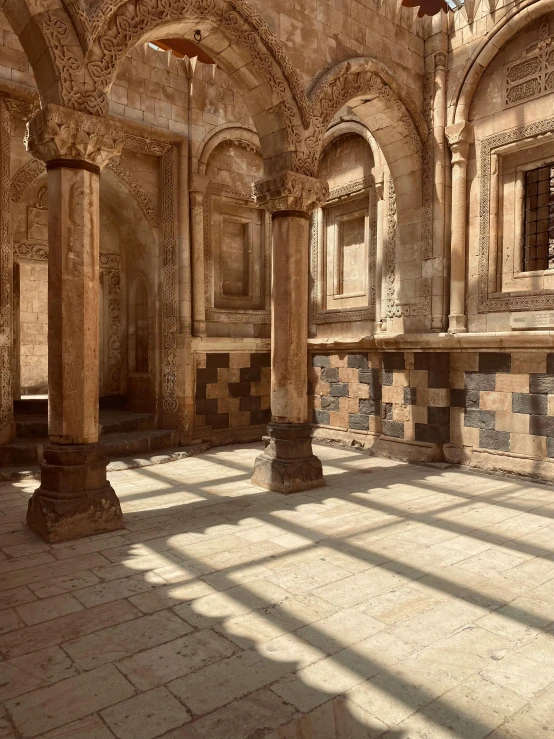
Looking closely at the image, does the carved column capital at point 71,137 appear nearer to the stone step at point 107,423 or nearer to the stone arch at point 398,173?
the stone arch at point 398,173

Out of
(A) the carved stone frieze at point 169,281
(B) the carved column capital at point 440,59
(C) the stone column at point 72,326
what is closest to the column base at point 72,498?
(C) the stone column at point 72,326

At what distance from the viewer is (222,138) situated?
27.9 ft

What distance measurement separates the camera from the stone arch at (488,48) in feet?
20.9

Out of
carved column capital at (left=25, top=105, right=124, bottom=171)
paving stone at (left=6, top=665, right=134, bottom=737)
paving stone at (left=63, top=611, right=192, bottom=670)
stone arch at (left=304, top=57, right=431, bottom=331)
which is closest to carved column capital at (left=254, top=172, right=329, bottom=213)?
stone arch at (left=304, top=57, right=431, bottom=331)

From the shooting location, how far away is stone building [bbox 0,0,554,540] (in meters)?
4.47

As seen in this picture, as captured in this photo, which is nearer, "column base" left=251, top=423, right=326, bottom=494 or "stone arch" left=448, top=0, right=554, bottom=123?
"column base" left=251, top=423, right=326, bottom=494

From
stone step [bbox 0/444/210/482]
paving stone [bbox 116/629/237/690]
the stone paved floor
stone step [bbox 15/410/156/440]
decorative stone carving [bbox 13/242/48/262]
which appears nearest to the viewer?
the stone paved floor

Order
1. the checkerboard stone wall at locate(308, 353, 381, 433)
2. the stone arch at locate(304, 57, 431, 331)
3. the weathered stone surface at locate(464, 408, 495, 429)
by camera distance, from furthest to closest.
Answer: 1. the checkerboard stone wall at locate(308, 353, 381, 433)
2. the stone arch at locate(304, 57, 431, 331)
3. the weathered stone surface at locate(464, 408, 495, 429)

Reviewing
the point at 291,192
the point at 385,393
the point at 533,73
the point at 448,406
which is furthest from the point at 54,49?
the point at 448,406

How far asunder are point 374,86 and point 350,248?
2437 millimetres

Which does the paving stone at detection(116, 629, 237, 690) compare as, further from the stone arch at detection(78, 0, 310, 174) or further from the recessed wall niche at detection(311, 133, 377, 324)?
the recessed wall niche at detection(311, 133, 377, 324)

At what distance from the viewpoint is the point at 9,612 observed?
3115 millimetres

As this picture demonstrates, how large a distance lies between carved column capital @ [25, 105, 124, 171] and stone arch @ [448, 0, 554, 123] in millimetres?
4616

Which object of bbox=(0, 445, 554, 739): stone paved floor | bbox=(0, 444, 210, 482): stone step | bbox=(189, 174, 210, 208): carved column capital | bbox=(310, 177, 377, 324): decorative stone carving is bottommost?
bbox=(0, 445, 554, 739): stone paved floor
